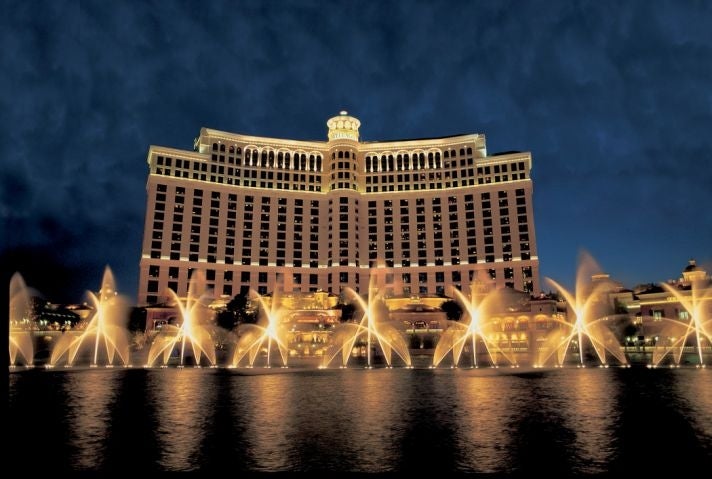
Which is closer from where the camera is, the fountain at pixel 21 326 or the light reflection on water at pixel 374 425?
the light reflection on water at pixel 374 425

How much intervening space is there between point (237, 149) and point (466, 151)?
226 ft

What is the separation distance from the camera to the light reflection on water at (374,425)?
13.2 m

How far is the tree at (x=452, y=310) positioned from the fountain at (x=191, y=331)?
52334 mm

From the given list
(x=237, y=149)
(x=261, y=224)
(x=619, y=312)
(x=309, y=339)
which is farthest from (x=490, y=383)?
(x=237, y=149)

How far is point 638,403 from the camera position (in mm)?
23469

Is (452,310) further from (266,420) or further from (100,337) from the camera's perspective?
(266,420)

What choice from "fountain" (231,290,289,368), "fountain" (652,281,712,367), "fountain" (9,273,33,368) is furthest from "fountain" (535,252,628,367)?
"fountain" (9,273,33,368)

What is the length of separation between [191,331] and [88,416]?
76.9 metres

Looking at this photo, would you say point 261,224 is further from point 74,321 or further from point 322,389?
point 322,389

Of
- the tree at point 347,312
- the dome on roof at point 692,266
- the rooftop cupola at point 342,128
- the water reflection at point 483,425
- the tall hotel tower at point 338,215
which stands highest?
the rooftop cupola at point 342,128

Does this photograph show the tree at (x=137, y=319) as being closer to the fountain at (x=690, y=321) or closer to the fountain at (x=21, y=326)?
the fountain at (x=21, y=326)

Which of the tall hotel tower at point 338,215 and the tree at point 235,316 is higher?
the tall hotel tower at point 338,215

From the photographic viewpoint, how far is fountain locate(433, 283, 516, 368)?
74.4 m

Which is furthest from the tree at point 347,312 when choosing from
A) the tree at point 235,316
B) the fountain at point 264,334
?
the tree at point 235,316
